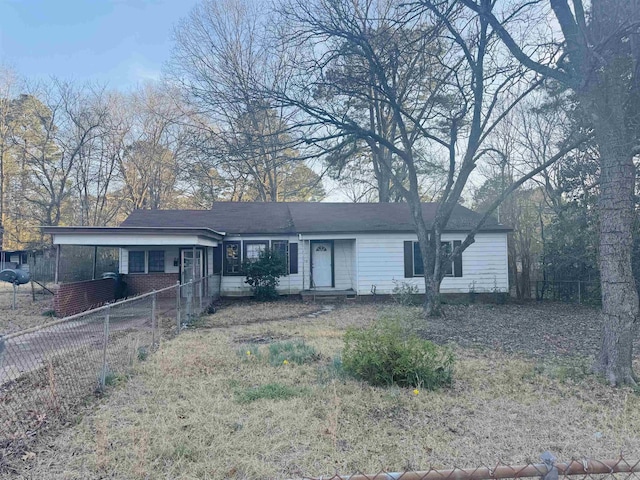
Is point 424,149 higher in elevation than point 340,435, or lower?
higher

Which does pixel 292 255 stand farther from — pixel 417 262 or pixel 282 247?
pixel 417 262

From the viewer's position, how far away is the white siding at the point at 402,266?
14719mm

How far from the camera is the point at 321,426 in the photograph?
147 inches

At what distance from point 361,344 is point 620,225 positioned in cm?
347

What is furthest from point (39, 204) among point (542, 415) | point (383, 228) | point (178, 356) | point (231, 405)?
point (542, 415)

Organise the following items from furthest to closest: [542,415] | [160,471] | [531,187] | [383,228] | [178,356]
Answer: [531,187]
[383,228]
[178,356]
[542,415]
[160,471]

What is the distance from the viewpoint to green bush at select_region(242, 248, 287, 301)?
14.4 meters

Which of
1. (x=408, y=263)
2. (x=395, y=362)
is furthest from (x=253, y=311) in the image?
(x=395, y=362)

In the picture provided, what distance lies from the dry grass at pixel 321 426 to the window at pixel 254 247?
9.76 metres

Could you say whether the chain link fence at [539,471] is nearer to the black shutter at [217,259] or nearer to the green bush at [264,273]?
the green bush at [264,273]

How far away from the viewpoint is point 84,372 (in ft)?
16.1

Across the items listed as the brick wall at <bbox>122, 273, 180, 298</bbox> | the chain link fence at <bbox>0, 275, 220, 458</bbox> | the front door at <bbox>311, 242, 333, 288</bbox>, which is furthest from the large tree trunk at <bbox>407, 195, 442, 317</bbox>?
the brick wall at <bbox>122, 273, 180, 298</bbox>

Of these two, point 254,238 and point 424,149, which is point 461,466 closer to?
point 254,238

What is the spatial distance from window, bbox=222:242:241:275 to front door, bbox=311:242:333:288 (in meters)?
2.80
